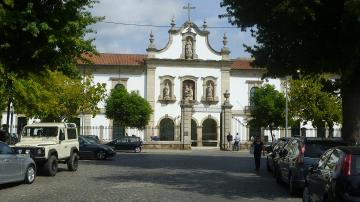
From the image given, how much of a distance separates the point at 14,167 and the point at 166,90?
159ft

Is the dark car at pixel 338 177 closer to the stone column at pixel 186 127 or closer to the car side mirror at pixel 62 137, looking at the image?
the car side mirror at pixel 62 137

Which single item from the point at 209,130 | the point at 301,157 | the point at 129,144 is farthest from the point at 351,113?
the point at 209,130

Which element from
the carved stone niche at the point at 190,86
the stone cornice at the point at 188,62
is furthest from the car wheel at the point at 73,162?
the stone cornice at the point at 188,62

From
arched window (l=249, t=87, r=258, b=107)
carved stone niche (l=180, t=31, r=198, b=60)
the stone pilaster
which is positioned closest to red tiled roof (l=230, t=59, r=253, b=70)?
the stone pilaster

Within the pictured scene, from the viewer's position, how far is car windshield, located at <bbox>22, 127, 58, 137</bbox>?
22.1 metres

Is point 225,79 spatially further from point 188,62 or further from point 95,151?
point 95,151

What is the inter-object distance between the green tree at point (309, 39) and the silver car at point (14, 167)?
8825 millimetres

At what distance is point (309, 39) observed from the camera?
18766mm

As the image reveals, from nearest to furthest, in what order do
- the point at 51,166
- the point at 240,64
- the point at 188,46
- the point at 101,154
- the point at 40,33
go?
the point at 40,33 → the point at 51,166 → the point at 101,154 → the point at 188,46 → the point at 240,64

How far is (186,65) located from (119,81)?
306 inches

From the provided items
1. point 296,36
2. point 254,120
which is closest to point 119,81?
point 254,120

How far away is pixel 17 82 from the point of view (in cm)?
2047

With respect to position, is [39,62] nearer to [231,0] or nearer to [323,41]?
[231,0]

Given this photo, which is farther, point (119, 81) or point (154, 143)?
point (119, 81)
